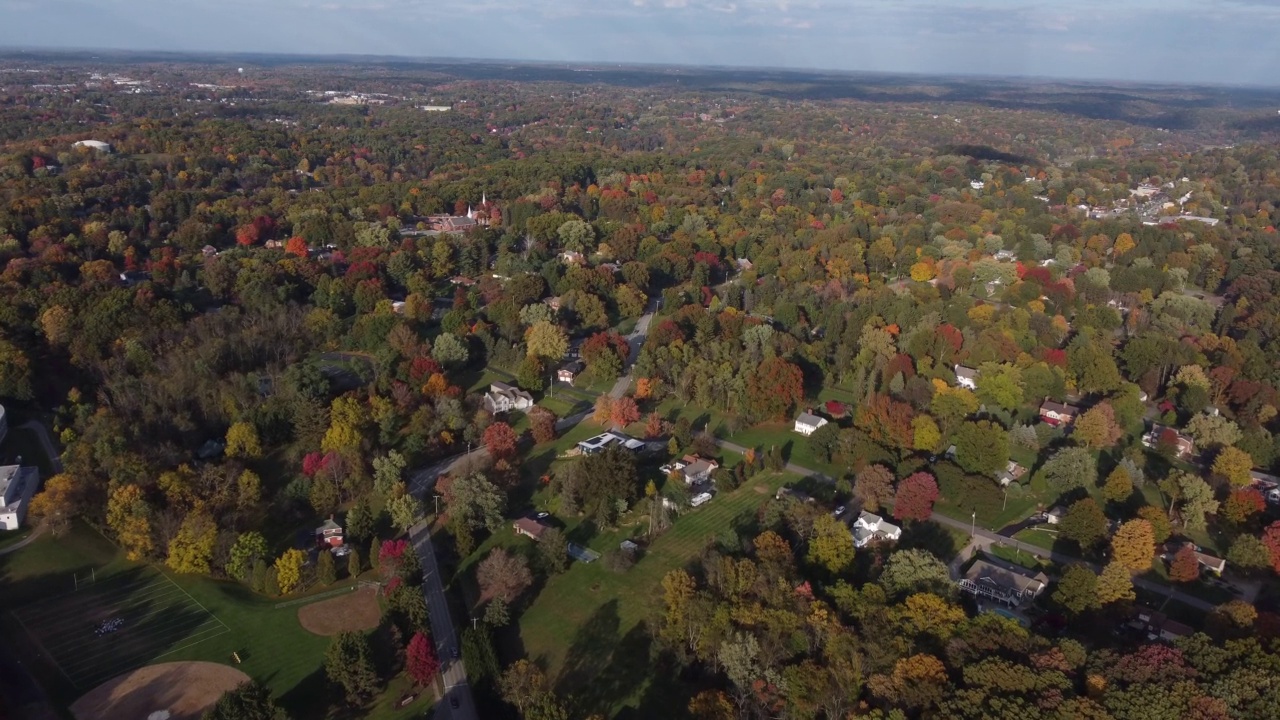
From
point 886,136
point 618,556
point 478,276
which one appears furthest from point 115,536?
point 886,136

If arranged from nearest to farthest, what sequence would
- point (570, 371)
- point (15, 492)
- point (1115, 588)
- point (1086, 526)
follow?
point (1115, 588)
point (1086, 526)
point (15, 492)
point (570, 371)

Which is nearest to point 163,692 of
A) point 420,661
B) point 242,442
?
point 420,661

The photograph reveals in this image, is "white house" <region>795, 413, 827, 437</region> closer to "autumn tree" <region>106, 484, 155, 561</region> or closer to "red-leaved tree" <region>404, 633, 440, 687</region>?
"red-leaved tree" <region>404, 633, 440, 687</region>

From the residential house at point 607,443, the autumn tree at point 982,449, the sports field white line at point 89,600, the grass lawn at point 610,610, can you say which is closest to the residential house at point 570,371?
the residential house at point 607,443

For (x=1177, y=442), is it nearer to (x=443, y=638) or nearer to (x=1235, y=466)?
(x=1235, y=466)

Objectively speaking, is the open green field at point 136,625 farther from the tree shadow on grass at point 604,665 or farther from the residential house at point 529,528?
the residential house at point 529,528
